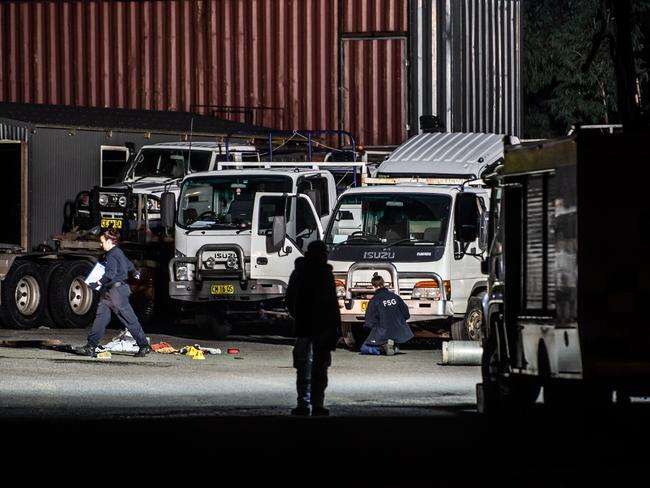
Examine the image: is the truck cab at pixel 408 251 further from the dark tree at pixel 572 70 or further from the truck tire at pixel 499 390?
the dark tree at pixel 572 70

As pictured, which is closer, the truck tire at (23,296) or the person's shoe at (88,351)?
the person's shoe at (88,351)

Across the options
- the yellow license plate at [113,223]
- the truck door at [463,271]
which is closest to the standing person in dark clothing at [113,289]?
the truck door at [463,271]

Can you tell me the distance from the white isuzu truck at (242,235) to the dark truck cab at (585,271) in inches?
419

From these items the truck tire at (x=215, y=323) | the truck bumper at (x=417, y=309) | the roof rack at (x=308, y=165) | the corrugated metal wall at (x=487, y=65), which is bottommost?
the truck tire at (x=215, y=323)

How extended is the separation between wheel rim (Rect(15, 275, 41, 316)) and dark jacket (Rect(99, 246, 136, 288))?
18.0ft

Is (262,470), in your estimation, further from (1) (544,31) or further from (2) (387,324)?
(1) (544,31)

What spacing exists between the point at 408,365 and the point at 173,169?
8.95 m

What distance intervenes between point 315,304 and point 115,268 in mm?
6811

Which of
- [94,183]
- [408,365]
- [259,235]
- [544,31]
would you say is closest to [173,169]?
[94,183]

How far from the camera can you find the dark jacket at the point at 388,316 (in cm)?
2244

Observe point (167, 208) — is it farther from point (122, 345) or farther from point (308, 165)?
point (122, 345)

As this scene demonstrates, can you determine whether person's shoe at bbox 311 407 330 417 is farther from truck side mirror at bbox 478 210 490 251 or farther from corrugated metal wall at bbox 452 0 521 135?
corrugated metal wall at bbox 452 0 521 135

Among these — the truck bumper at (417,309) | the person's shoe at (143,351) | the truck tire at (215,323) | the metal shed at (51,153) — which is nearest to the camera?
the person's shoe at (143,351)

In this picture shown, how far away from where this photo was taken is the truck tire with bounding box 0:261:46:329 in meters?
26.7
